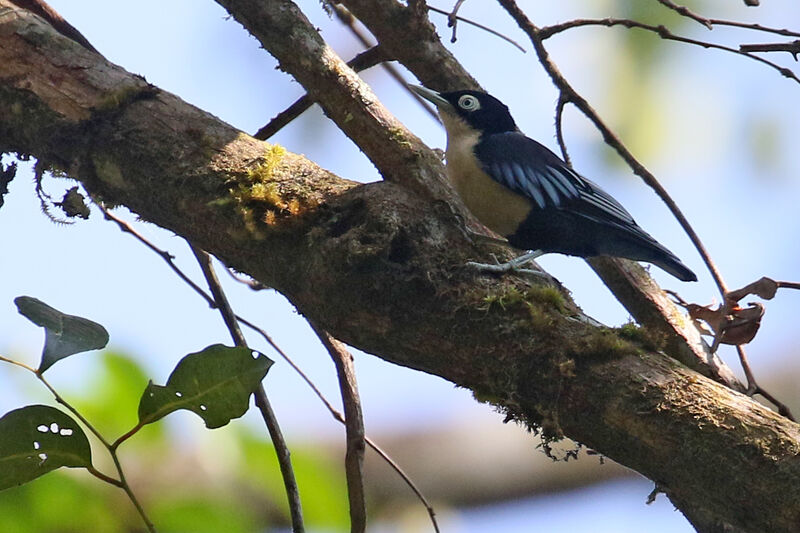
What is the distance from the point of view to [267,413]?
304 centimetres

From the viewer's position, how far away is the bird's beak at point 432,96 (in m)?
3.58

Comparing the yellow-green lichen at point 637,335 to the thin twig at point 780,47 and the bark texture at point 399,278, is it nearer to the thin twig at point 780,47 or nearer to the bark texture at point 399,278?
the bark texture at point 399,278

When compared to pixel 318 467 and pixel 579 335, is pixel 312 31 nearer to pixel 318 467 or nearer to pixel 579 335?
pixel 579 335

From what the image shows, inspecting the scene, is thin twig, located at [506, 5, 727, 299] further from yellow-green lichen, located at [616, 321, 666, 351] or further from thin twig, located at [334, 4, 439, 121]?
yellow-green lichen, located at [616, 321, 666, 351]

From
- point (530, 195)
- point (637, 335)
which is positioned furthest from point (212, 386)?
point (530, 195)

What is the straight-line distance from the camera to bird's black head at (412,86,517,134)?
3590mm

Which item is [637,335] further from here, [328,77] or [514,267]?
[328,77]

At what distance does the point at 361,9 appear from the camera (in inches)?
132

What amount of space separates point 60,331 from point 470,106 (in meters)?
1.88

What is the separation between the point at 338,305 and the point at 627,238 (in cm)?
139

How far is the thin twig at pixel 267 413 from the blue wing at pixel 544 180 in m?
1.05

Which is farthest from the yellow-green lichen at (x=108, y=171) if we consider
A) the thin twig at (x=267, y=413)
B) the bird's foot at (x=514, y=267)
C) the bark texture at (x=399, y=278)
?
the bird's foot at (x=514, y=267)

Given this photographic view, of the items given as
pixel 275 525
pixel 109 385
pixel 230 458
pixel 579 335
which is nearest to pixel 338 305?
pixel 579 335

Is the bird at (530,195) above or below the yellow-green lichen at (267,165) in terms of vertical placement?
above
